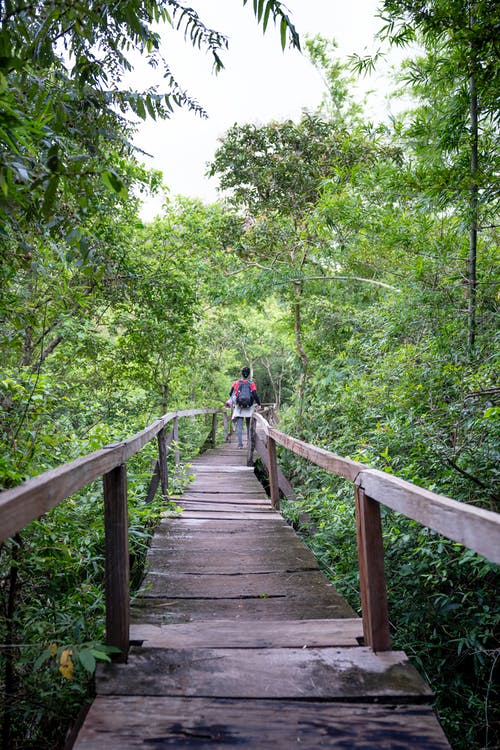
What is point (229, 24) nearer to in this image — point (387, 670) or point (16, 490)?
point (16, 490)

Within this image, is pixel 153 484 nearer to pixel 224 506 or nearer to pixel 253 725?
pixel 224 506

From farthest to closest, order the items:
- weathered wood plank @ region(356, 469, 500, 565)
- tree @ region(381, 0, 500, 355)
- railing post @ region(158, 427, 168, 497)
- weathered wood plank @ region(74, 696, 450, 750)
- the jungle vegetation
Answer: railing post @ region(158, 427, 168, 497), tree @ region(381, 0, 500, 355), the jungle vegetation, weathered wood plank @ region(74, 696, 450, 750), weathered wood plank @ region(356, 469, 500, 565)

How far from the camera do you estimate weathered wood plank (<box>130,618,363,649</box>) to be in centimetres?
217

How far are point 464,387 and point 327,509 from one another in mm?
1692

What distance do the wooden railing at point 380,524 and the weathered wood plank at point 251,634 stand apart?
21 centimetres

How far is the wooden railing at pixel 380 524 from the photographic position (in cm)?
120

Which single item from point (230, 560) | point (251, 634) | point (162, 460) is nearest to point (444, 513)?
point (251, 634)

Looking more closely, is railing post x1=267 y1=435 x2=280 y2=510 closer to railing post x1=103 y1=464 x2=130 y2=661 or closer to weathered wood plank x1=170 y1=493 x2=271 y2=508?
weathered wood plank x1=170 y1=493 x2=271 y2=508

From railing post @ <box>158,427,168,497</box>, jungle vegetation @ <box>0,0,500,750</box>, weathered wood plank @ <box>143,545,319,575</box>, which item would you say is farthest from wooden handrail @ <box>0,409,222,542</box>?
railing post @ <box>158,427,168,497</box>

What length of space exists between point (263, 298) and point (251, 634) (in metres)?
8.83

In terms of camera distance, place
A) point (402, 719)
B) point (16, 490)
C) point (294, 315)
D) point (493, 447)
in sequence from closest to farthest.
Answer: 1. point (16, 490)
2. point (402, 719)
3. point (493, 447)
4. point (294, 315)

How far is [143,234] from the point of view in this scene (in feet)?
27.7

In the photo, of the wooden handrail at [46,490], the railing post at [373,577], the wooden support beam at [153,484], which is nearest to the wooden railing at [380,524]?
the railing post at [373,577]

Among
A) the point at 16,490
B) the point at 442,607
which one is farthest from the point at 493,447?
the point at 16,490
